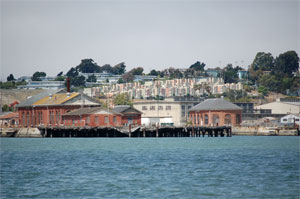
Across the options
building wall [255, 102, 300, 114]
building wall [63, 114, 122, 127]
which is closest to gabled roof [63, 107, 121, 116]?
building wall [63, 114, 122, 127]

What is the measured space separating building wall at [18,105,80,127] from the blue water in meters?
48.6

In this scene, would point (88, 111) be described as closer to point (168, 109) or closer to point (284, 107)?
point (168, 109)

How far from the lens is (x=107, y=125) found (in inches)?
4547

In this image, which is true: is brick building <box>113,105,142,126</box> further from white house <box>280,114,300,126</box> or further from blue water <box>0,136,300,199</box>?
blue water <box>0,136,300,199</box>

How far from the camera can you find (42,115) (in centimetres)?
12706

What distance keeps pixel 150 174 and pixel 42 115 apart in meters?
79.1

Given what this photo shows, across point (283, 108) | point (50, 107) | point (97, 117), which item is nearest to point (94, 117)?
point (97, 117)

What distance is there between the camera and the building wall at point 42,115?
12238 centimetres

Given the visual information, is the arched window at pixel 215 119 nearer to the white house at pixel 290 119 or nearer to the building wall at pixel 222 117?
the building wall at pixel 222 117

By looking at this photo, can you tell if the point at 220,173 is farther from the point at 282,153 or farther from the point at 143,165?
the point at 282,153

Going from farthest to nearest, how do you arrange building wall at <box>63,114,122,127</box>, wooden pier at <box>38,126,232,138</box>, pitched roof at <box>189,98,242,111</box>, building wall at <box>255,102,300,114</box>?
building wall at <box>255,102,300,114</box> → pitched roof at <box>189,98,242,111</box> → building wall at <box>63,114,122,127</box> → wooden pier at <box>38,126,232,138</box>

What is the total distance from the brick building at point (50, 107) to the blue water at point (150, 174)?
4888cm

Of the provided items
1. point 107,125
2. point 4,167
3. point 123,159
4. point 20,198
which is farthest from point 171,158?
point 107,125

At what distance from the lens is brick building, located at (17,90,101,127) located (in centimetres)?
12269
